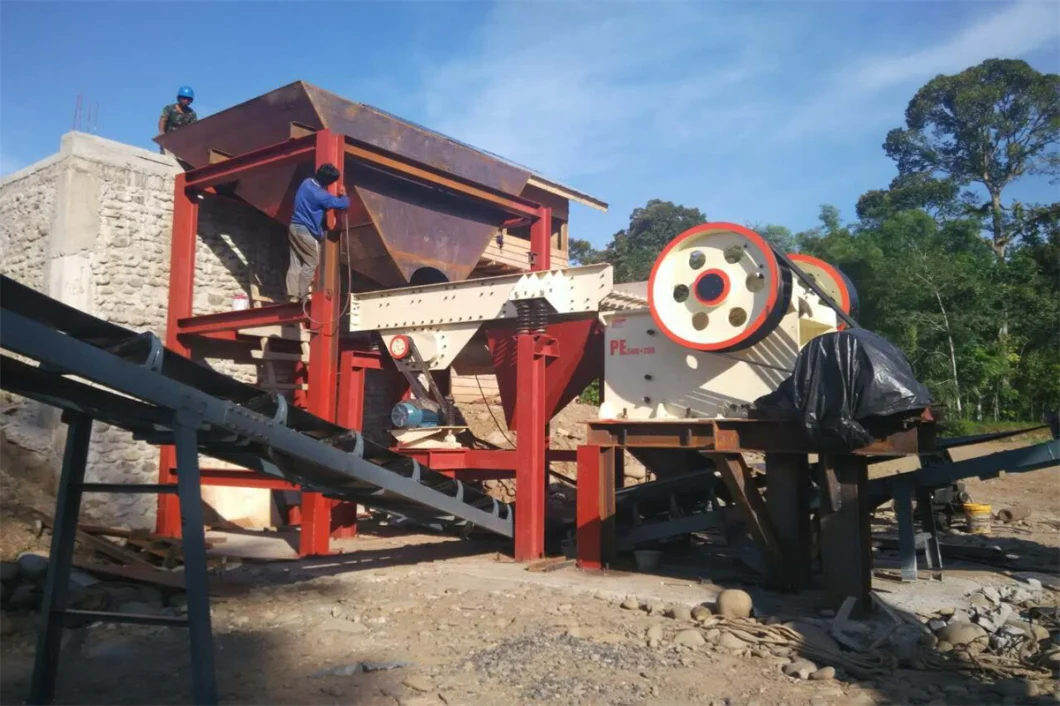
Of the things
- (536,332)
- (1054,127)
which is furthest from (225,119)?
(1054,127)

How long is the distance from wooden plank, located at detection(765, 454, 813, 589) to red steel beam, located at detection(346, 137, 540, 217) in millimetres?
4805

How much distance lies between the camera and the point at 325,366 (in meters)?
8.41

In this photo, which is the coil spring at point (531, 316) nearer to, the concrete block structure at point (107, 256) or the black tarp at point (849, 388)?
the black tarp at point (849, 388)

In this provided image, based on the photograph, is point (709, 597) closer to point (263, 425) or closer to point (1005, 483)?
point (263, 425)

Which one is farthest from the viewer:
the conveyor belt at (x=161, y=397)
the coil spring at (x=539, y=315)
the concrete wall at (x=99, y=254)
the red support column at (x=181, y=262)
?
the red support column at (x=181, y=262)

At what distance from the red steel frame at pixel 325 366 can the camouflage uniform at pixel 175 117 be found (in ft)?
5.05

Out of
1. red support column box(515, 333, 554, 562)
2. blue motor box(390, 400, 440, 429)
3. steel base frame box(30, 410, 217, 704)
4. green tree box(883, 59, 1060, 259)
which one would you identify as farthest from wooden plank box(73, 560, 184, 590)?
green tree box(883, 59, 1060, 259)

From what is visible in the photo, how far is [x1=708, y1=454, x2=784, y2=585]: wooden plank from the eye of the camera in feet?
22.4

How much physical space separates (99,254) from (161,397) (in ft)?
21.5

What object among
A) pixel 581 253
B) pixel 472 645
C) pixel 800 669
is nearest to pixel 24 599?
pixel 472 645

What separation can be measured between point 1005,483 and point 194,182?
1342 cm

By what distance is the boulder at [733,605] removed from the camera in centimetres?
570

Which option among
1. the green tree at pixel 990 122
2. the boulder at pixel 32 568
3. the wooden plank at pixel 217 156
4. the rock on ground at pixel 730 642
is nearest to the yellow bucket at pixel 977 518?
the rock on ground at pixel 730 642

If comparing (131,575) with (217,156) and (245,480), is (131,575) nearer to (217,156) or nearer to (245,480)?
(245,480)
